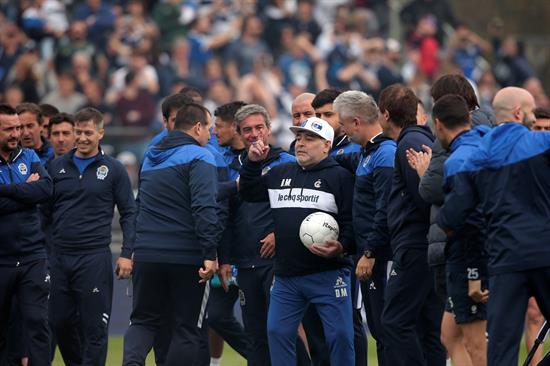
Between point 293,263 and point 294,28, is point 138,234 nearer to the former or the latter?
point 293,263

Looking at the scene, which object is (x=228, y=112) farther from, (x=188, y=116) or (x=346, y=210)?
(x=346, y=210)

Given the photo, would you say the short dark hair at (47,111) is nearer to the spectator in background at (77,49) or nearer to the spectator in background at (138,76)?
the spectator in background at (138,76)

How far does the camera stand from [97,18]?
2158 centimetres

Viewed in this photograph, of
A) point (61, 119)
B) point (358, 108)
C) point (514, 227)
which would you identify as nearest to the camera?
point (514, 227)

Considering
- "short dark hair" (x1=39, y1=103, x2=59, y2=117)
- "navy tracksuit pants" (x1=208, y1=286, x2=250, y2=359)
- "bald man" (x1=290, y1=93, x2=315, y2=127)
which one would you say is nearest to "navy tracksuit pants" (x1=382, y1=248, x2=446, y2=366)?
"bald man" (x1=290, y1=93, x2=315, y2=127)

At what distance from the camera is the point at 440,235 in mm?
9336

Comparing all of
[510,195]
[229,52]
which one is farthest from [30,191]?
[229,52]

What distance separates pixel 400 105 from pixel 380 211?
870mm

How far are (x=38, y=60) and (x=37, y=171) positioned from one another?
10334 millimetres

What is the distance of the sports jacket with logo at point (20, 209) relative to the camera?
10992mm

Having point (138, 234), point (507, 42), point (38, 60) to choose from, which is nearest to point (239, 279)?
point (138, 234)

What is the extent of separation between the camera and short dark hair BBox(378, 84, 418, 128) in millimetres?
10086

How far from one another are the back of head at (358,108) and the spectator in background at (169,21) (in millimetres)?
11866

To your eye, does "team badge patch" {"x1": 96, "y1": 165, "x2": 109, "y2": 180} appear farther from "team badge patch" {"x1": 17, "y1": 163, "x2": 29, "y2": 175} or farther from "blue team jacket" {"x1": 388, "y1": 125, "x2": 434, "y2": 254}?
"blue team jacket" {"x1": 388, "y1": 125, "x2": 434, "y2": 254}
